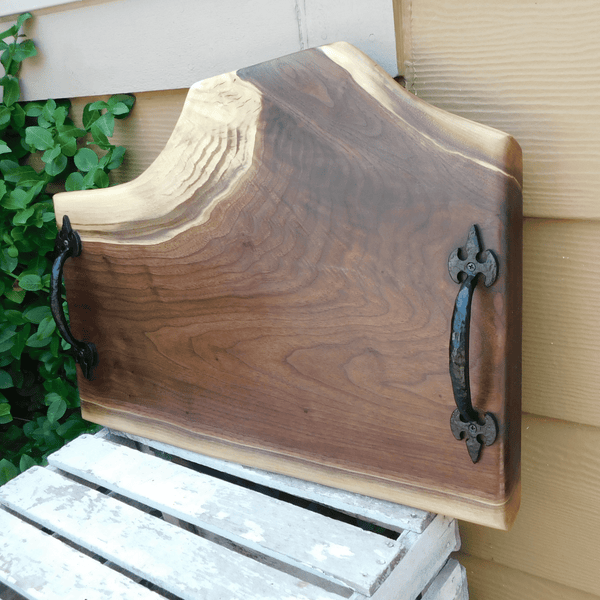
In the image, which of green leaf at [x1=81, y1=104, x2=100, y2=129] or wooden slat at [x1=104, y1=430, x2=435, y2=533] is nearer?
wooden slat at [x1=104, y1=430, x2=435, y2=533]

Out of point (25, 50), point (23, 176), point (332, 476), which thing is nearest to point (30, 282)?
point (23, 176)

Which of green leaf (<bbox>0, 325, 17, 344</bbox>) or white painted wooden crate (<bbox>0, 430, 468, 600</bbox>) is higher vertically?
green leaf (<bbox>0, 325, 17, 344</bbox>)

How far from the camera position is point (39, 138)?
1.12 m

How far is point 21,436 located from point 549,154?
1.33m

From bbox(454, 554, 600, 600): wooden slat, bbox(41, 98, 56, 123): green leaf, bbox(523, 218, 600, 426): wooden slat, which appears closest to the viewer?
bbox(523, 218, 600, 426): wooden slat

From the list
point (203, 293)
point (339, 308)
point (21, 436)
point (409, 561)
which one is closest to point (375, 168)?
point (339, 308)

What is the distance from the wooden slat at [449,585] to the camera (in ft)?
2.64

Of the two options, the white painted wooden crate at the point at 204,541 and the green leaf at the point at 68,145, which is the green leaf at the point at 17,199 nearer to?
the green leaf at the point at 68,145

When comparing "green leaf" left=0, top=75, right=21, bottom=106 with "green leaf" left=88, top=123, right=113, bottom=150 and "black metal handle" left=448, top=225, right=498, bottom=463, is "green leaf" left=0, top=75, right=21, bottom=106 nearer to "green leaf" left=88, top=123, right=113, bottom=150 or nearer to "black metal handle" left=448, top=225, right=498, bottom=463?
"green leaf" left=88, top=123, right=113, bottom=150

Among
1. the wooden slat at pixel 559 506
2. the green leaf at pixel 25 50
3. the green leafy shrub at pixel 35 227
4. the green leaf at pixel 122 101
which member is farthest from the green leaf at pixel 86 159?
the wooden slat at pixel 559 506

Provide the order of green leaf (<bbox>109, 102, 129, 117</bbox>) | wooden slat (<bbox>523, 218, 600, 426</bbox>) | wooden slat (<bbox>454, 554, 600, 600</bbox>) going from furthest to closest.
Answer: green leaf (<bbox>109, 102, 129, 117</bbox>) → wooden slat (<bbox>454, 554, 600, 600</bbox>) → wooden slat (<bbox>523, 218, 600, 426</bbox>)

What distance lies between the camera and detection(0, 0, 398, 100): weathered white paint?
760 mm

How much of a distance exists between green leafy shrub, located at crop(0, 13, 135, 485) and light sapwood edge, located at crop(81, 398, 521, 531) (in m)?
0.29

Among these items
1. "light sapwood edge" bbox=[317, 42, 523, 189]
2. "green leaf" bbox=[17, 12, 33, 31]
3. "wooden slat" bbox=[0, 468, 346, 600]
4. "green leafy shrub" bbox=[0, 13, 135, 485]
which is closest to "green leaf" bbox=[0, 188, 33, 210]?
"green leafy shrub" bbox=[0, 13, 135, 485]
